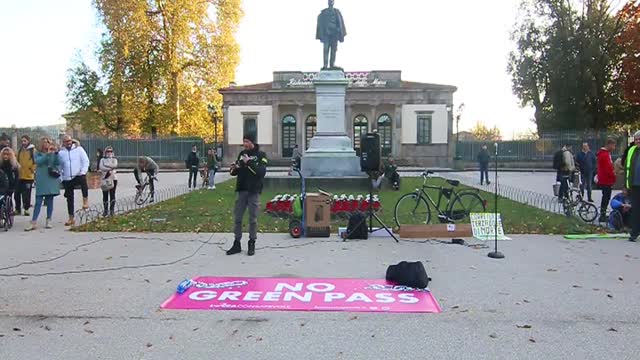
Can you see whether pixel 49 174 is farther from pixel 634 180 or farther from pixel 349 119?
pixel 349 119

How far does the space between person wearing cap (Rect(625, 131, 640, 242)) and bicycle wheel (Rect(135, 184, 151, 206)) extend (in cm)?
1304

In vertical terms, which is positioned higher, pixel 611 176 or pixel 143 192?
pixel 611 176

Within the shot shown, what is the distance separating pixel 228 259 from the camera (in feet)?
27.4

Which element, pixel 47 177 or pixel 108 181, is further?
pixel 108 181

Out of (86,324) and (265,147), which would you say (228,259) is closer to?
(86,324)

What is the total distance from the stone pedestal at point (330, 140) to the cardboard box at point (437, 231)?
12.2 meters

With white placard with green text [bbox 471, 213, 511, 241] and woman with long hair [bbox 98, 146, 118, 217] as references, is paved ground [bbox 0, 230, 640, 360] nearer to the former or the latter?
white placard with green text [bbox 471, 213, 511, 241]

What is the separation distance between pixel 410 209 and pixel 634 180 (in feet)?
14.2

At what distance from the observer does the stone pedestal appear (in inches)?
887

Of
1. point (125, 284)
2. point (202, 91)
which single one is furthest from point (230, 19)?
point (125, 284)

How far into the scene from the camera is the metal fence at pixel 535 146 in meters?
42.3

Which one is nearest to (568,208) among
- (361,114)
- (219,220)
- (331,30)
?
(219,220)

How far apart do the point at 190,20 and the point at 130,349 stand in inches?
1780

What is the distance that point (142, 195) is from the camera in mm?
17344
